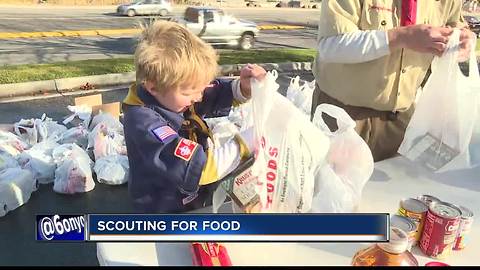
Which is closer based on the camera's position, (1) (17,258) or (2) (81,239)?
(2) (81,239)

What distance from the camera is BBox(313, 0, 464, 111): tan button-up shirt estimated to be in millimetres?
1676

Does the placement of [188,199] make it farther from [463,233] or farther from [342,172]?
[463,233]

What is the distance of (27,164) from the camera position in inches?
127

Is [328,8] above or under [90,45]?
above

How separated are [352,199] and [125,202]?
7.10 feet

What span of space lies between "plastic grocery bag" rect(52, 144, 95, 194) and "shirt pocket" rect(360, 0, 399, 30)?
2.22 meters

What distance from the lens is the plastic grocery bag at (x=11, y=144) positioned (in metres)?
3.28

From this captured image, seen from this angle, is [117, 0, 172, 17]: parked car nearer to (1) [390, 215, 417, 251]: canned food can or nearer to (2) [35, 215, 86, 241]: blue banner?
(2) [35, 215, 86, 241]: blue banner

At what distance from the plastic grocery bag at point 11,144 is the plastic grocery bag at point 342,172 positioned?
8.32 feet

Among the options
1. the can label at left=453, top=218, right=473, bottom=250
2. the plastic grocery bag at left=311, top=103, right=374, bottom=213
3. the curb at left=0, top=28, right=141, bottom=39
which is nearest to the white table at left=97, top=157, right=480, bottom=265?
the can label at left=453, top=218, right=473, bottom=250

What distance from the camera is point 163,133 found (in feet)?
4.46

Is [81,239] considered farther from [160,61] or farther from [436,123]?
[436,123]

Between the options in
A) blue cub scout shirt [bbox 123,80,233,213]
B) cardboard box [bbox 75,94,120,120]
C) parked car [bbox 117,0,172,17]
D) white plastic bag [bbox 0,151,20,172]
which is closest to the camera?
blue cub scout shirt [bbox 123,80,233,213]

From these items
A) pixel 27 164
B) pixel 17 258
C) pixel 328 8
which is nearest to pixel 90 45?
pixel 27 164
